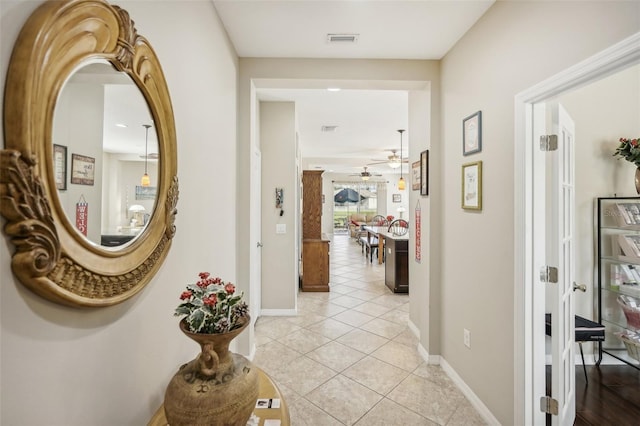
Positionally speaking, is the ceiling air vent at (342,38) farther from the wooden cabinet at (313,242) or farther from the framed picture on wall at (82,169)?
the wooden cabinet at (313,242)

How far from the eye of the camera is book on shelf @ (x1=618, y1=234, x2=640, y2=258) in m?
2.47

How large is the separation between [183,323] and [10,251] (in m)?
0.49

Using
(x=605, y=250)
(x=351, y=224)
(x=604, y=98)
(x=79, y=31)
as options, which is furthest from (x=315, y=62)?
(x=351, y=224)

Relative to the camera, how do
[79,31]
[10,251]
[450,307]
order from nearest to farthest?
[10,251], [79,31], [450,307]

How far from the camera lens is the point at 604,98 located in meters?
2.61

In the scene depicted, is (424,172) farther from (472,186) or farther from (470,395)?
(470,395)

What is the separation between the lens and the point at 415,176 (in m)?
3.11

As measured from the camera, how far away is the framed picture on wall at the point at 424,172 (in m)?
2.70

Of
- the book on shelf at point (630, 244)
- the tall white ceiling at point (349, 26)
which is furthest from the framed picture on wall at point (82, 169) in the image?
the book on shelf at point (630, 244)

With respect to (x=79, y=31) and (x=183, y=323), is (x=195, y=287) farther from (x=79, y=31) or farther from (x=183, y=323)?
(x=79, y=31)

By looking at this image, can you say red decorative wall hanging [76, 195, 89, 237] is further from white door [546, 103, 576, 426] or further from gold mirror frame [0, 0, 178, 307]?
white door [546, 103, 576, 426]

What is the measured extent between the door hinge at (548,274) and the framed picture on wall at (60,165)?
2.21 m

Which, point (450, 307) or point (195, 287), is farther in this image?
point (450, 307)

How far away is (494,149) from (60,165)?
7.16 feet
